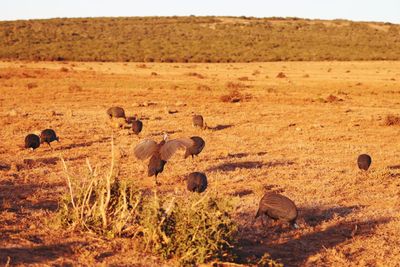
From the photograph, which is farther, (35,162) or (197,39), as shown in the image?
(197,39)

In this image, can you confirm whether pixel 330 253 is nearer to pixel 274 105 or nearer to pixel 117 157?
pixel 117 157

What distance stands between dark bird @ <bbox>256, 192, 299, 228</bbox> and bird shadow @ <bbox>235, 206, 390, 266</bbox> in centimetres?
18

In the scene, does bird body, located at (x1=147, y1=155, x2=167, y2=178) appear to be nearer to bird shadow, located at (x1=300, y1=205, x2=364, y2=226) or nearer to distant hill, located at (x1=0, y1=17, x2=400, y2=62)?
bird shadow, located at (x1=300, y1=205, x2=364, y2=226)

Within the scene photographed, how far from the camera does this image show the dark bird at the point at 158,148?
668cm

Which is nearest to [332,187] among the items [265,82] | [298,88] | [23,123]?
[23,123]

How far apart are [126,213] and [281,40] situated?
5550cm

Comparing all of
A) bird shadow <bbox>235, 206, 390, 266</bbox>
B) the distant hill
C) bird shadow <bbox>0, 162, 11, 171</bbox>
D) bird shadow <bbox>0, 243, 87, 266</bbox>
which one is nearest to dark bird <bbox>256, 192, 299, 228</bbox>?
bird shadow <bbox>235, 206, 390, 266</bbox>

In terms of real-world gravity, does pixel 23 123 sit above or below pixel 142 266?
above

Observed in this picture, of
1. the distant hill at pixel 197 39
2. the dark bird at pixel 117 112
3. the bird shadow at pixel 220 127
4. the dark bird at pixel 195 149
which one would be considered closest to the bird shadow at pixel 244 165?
the dark bird at pixel 195 149

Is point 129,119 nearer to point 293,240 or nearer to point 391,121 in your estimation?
point 391,121

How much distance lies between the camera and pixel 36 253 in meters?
5.82

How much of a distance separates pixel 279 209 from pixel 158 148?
1.99 meters

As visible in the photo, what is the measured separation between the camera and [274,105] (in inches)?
800

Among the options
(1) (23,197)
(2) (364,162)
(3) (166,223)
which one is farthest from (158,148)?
(2) (364,162)
